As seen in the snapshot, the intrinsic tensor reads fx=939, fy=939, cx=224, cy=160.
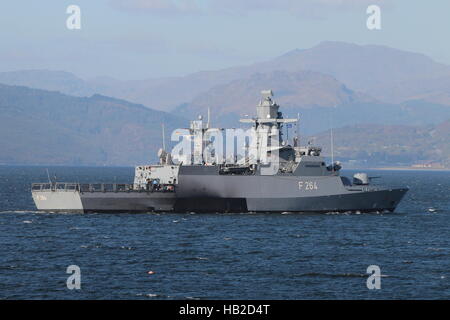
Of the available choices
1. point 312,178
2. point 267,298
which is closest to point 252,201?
point 312,178

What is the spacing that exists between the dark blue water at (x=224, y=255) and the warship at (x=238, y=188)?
3.29 feet

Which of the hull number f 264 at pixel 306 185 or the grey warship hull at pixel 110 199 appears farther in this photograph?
the grey warship hull at pixel 110 199

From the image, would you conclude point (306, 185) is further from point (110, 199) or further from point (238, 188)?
point (110, 199)

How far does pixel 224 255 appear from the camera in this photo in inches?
1901

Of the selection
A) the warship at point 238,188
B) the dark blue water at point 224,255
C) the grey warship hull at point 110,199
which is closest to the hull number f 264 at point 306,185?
the warship at point 238,188

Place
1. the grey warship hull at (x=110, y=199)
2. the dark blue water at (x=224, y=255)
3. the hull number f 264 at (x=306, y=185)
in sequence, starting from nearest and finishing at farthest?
the dark blue water at (x=224, y=255) → the hull number f 264 at (x=306, y=185) → the grey warship hull at (x=110, y=199)

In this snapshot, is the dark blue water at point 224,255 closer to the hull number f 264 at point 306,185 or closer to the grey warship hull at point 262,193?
→ the grey warship hull at point 262,193

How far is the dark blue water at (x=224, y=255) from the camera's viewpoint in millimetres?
38438

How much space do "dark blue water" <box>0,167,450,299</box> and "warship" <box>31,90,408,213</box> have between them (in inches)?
39.5

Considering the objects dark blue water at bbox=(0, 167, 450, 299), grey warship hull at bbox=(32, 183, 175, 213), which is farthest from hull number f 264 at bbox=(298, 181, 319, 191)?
grey warship hull at bbox=(32, 183, 175, 213)

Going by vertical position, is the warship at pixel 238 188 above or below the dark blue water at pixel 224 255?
above

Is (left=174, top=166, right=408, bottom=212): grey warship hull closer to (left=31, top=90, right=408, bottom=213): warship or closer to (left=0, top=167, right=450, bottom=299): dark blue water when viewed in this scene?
(left=31, top=90, right=408, bottom=213): warship

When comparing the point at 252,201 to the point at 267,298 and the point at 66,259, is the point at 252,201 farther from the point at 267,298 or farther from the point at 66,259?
the point at 267,298
